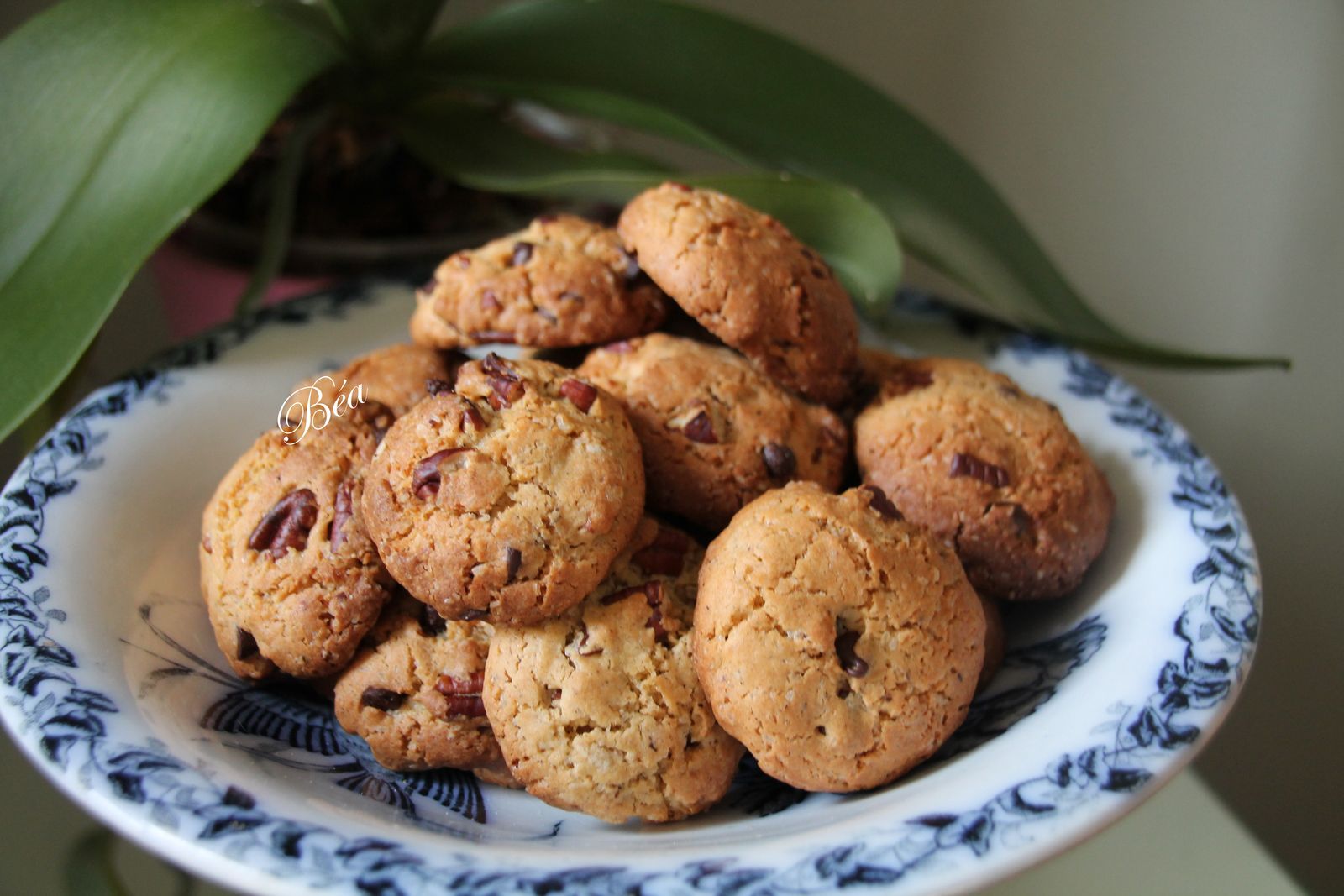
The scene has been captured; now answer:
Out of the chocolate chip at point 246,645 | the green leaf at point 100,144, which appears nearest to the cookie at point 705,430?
the chocolate chip at point 246,645

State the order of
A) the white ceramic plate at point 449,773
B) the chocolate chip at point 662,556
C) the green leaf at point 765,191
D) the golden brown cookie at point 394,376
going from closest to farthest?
the white ceramic plate at point 449,773 → the chocolate chip at point 662,556 → the golden brown cookie at point 394,376 → the green leaf at point 765,191

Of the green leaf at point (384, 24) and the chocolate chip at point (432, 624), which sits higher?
the green leaf at point (384, 24)

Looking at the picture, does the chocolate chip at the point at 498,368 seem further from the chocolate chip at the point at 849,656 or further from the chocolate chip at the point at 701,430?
the chocolate chip at the point at 849,656

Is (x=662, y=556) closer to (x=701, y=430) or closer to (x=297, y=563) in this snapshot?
(x=701, y=430)

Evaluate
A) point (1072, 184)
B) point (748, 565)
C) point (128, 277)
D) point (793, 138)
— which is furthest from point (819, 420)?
point (1072, 184)

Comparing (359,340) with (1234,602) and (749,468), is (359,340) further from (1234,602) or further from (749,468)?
(1234,602)

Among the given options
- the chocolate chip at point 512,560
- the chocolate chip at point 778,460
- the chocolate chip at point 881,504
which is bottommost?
the chocolate chip at point 512,560

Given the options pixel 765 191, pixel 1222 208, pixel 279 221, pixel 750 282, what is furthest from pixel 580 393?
pixel 1222 208
